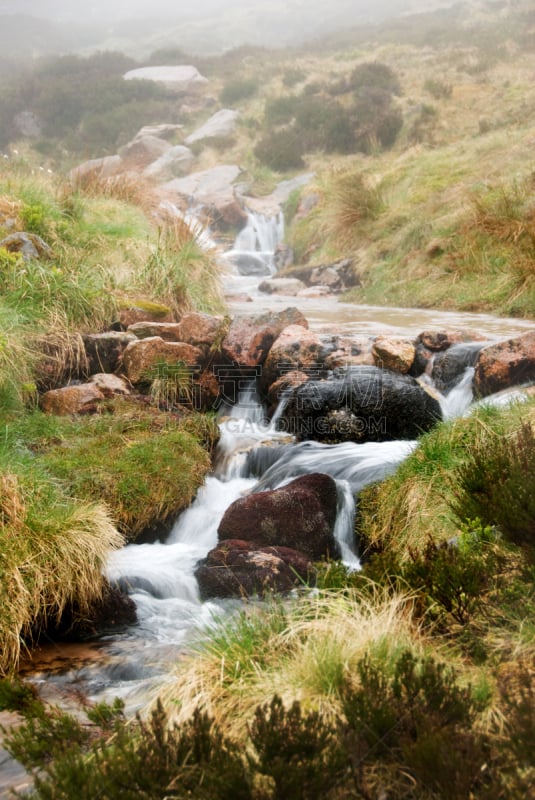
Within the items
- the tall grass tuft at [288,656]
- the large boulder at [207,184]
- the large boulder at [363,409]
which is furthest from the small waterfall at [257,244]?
the tall grass tuft at [288,656]

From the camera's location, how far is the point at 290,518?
4.98 m

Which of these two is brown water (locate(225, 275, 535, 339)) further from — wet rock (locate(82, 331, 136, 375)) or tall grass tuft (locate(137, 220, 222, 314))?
wet rock (locate(82, 331, 136, 375))

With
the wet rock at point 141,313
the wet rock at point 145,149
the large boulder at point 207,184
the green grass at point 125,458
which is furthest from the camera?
the wet rock at point 145,149

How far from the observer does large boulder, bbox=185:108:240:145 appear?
25.8 meters

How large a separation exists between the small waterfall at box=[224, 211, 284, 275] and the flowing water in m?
8.90

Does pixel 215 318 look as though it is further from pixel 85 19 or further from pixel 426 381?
pixel 85 19

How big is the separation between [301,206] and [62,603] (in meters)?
15.5

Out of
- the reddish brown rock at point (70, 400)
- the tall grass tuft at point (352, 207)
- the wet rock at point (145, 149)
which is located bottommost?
the reddish brown rock at point (70, 400)

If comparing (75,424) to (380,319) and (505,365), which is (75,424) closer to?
(505,365)

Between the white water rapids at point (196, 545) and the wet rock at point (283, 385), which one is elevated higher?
the wet rock at point (283, 385)

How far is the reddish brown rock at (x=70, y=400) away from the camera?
21.4ft

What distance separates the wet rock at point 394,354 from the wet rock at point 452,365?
0.28 m

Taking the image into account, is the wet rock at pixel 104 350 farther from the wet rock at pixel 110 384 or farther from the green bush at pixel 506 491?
the green bush at pixel 506 491

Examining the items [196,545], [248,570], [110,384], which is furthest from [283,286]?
[248,570]
